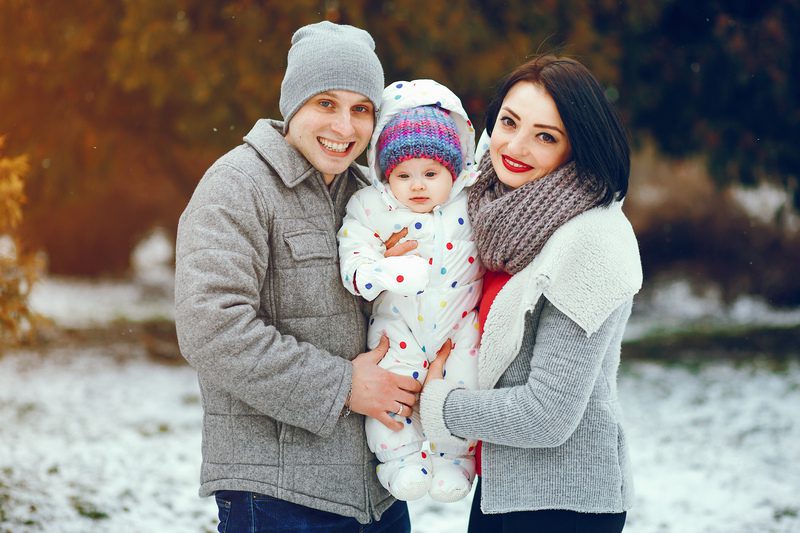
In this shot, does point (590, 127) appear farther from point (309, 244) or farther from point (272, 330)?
point (272, 330)

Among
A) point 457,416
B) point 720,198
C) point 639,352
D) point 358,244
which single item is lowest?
point 457,416

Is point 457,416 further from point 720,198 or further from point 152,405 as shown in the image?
point 720,198

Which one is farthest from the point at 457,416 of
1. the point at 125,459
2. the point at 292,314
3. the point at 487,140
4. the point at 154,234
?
the point at 154,234

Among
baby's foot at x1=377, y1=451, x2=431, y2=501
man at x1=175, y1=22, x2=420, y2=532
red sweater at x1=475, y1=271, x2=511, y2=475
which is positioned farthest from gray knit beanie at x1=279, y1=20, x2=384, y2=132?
baby's foot at x1=377, y1=451, x2=431, y2=501

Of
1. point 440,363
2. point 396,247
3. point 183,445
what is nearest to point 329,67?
point 396,247

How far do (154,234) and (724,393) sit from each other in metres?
12.3

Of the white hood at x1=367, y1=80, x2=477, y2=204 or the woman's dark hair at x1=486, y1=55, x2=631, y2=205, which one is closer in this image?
the woman's dark hair at x1=486, y1=55, x2=631, y2=205

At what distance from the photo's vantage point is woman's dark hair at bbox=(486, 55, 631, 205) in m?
2.12

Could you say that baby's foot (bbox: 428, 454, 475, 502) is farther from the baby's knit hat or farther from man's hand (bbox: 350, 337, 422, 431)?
the baby's knit hat

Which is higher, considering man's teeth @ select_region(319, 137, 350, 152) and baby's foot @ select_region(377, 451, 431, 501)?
man's teeth @ select_region(319, 137, 350, 152)

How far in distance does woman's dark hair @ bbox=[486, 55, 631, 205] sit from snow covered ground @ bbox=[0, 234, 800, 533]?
322 centimetres

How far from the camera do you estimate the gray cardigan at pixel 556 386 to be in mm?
2012

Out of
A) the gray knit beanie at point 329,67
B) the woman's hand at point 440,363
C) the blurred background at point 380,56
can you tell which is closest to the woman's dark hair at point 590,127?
the gray knit beanie at point 329,67

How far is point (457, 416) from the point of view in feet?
7.06
